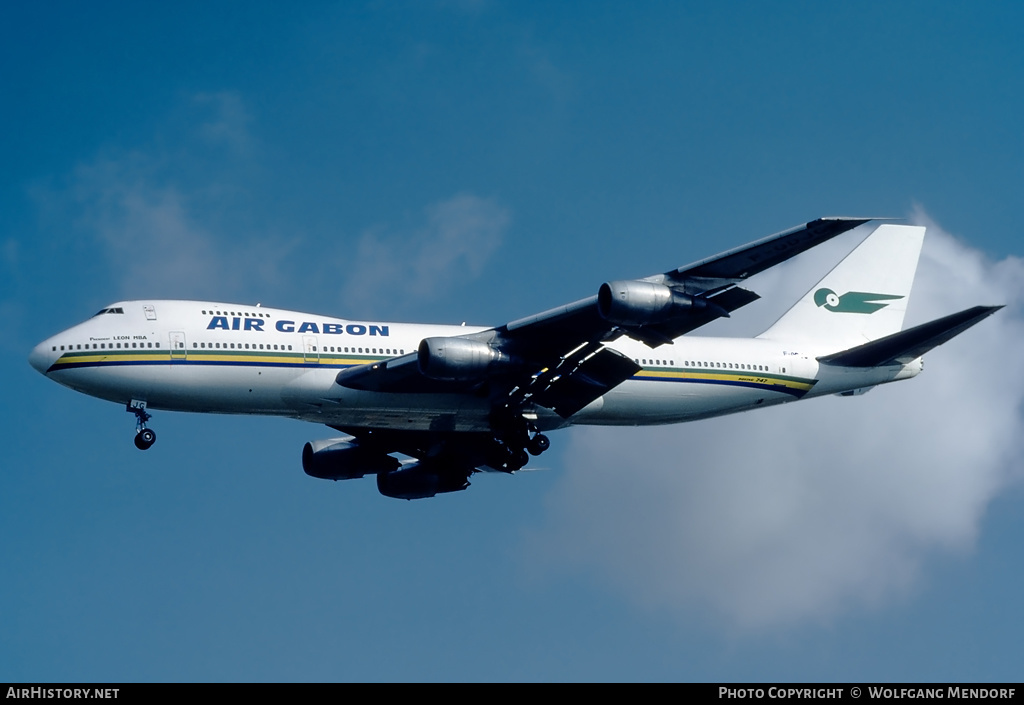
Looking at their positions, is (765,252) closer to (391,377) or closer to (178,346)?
(391,377)

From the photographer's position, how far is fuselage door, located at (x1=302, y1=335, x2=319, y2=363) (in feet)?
129

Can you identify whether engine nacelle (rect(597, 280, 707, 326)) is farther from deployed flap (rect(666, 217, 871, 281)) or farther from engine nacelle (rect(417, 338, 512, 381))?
engine nacelle (rect(417, 338, 512, 381))

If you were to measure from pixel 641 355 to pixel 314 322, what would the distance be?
→ 11342 millimetres

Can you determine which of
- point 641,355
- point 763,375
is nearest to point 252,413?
point 641,355

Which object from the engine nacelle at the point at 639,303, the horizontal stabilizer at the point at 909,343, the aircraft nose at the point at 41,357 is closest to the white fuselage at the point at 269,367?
the aircraft nose at the point at 41,357

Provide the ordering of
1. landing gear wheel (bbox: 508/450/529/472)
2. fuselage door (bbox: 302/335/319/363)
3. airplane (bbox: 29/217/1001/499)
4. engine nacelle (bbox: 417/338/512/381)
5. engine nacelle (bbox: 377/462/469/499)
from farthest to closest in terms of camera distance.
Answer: engine nacelle (bbox: 377/462/469/499)
landing gear wheel (bbox: 508/450/529/472)
fuselage door (bbox: 302/335/319/363)
engine nacelle (bbox: 417/338/512/381)
airplane (bbox: 29/217/1001/499)

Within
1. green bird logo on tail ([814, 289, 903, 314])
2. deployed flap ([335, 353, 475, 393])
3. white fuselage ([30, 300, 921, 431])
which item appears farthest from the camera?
green bird logo on tail ([814, 289, 903, 314])

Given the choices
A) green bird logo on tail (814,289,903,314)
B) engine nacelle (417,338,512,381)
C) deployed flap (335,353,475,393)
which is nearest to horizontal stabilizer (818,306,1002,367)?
green bird logo on tail (814,289,903,314)

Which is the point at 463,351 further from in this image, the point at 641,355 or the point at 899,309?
the point at 899,309

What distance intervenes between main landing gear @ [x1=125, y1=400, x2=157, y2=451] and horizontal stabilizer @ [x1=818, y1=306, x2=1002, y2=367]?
24.2 m

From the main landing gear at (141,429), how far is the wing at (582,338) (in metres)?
6.09

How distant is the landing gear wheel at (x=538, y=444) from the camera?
4219 cm

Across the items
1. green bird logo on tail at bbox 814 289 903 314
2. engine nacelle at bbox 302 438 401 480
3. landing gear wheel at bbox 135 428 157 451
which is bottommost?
landing gear wheel at bbox 135 428 157 451

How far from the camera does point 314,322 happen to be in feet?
133
